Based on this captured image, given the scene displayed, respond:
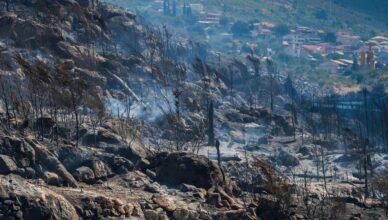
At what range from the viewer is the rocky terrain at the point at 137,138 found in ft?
142

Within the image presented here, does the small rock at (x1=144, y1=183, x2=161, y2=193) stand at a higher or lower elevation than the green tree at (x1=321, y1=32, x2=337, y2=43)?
higher

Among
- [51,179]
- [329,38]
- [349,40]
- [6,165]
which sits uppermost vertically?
[6,165]

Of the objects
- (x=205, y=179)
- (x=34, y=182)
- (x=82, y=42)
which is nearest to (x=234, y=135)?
(x=82, y=42)

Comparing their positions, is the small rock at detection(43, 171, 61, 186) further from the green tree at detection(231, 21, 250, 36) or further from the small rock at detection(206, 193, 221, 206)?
the green tree at detection(231, 21, 250, 36)

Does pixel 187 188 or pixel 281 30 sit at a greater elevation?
pixel 187 188

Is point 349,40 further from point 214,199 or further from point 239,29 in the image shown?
point 214,199

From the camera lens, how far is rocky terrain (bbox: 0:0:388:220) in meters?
43.4

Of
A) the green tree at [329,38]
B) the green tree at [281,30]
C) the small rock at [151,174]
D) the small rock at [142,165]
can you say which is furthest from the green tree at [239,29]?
the small rock at [151,174]

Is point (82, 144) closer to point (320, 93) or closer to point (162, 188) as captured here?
point (162, 188)

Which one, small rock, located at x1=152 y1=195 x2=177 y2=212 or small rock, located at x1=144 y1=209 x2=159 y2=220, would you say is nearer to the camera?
small rock, located at x1=144 y1=209 x2=159 y2=220

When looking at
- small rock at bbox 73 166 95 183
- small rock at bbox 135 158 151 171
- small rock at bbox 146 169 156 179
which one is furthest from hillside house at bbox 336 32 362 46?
small rock at bbox 73 166 95 183

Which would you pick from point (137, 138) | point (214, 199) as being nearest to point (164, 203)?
point (214, 199)

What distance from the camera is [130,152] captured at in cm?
4884

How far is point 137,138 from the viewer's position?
53250 mm
